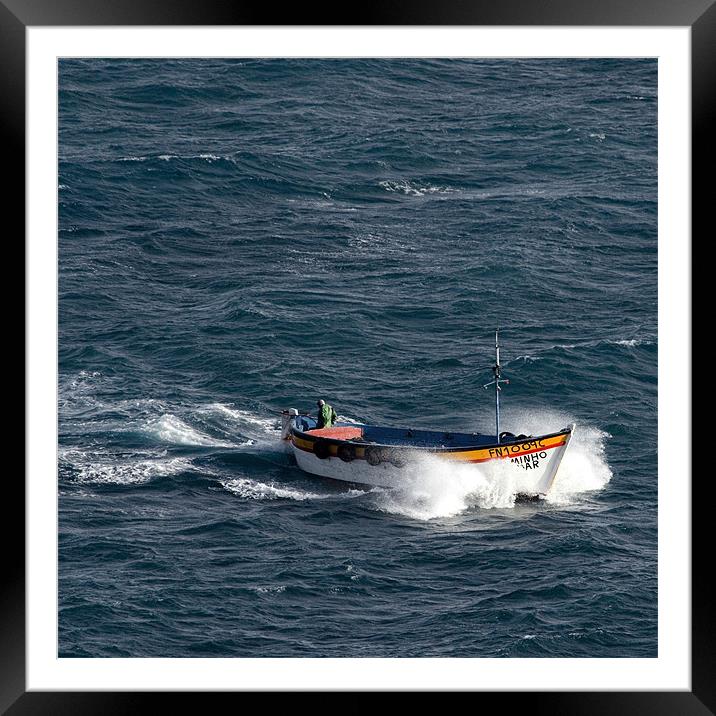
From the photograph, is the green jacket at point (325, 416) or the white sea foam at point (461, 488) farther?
the green jacket at point (325, 416)

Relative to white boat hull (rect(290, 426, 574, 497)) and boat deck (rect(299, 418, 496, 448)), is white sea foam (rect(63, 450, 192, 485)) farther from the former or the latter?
white boat hull (rect(290, 426, 574, 497))

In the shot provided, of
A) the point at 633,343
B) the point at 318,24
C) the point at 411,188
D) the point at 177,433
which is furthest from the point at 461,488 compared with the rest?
the point at 411,188

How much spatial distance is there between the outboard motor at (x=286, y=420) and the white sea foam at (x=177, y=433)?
178 centimetres

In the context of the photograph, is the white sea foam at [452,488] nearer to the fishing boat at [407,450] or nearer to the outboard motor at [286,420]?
the fishing boat at [407,450]

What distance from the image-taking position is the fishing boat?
143 ft

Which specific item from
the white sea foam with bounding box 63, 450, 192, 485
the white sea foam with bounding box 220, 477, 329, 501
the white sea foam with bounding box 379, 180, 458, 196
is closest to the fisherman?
the white sea foam with bounding box 220, 477, 329, 501

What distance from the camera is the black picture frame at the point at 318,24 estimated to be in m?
19.1

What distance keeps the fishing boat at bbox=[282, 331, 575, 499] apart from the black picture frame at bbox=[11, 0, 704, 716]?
2288 cm

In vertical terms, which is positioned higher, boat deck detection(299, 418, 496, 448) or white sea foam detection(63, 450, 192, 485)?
boat deck detection(299, 418, 496, 448)

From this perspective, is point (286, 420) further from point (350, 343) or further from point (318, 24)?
point (318, 24)

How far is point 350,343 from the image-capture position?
5856 centimetres

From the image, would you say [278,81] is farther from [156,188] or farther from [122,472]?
[122,472]

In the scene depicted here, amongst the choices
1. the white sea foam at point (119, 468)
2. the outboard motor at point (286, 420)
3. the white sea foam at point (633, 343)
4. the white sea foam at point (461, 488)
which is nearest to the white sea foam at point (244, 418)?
the outboard motor at point (286, 420)
